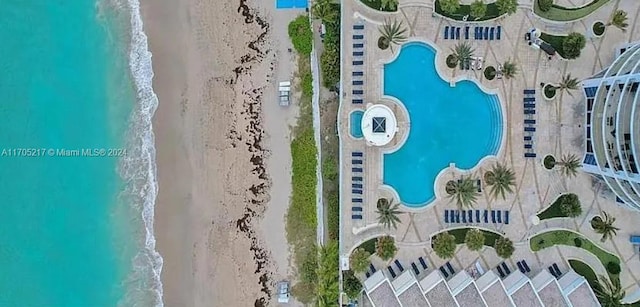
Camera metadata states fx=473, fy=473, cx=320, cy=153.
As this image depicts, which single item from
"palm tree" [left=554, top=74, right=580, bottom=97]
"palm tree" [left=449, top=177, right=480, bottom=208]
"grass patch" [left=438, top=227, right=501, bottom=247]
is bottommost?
"grass patch" [left=438, top=227, right=501, bottom=247]

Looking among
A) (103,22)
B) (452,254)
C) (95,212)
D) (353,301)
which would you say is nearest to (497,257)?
(452,254)

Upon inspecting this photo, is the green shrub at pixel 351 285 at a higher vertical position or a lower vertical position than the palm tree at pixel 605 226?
lower

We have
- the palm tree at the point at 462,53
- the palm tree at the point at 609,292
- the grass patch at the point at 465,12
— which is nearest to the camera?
the palm tree at the point at 609,292

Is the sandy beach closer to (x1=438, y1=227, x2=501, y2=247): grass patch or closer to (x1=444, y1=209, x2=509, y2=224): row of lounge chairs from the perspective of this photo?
(x1=438, y1=227, x2=501, y2=247): grass patch

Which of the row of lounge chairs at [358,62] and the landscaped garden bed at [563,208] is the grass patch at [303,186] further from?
the landscaped garden bed at [563,208]

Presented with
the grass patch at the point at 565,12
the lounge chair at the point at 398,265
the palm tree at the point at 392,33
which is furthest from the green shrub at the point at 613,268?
the palm tree at the point at 392,33

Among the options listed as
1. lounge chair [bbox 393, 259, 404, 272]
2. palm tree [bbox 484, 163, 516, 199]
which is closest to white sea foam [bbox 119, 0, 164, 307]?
lounge chair [bbox 393, 259, 404, 272]

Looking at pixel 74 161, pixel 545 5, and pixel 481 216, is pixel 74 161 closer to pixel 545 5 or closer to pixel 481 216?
pixel 481 216
